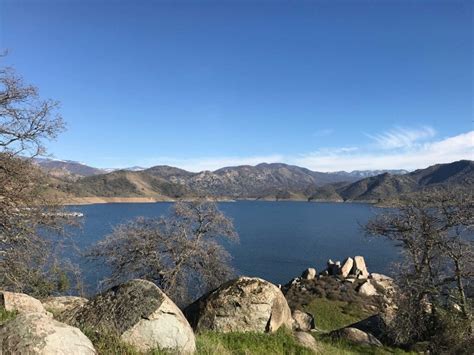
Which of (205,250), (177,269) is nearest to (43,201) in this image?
(177,269)

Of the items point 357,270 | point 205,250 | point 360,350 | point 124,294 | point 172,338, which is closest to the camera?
point 172,338

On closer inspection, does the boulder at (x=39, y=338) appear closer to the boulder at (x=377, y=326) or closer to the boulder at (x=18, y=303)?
the boulder at (x=18, y=303)

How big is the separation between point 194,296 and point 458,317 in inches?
835

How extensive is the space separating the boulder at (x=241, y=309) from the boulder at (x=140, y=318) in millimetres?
6191

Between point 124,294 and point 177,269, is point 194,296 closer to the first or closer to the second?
point 177,269

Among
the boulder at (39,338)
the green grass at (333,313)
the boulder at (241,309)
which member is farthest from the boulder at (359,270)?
the boulder at (39,338)

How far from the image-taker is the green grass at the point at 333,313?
3531cm

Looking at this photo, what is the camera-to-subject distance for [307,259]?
257 ft

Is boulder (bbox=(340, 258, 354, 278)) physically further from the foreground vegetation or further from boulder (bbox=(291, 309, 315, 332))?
the foreground vegetation

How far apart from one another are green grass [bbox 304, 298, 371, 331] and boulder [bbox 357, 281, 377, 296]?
5.34m

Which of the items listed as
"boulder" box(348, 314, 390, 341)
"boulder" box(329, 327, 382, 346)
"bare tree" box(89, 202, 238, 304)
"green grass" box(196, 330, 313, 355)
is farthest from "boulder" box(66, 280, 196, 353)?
"boulder" box(348, 314, 390, 341)

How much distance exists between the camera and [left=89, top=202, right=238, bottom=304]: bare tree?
2491cm

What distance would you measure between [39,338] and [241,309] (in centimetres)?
1051

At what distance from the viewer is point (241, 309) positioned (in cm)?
1545
